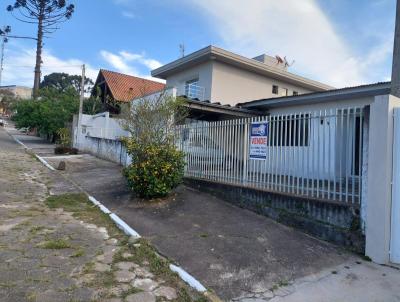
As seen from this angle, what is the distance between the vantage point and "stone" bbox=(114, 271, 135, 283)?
4.31 m

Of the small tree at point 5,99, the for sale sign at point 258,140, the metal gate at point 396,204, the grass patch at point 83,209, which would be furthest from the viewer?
the small tree at point 5,99

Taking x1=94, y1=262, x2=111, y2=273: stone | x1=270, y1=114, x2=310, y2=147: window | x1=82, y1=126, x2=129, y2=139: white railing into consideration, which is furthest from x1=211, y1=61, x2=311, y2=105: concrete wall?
x1=94, y1=262, x2=111, y2=273: stone

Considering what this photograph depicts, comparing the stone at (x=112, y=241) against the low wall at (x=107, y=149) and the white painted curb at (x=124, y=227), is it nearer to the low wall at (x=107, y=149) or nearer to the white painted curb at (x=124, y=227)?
the white painted curb at (x=124, y=227)

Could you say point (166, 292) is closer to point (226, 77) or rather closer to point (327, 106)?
point (327, 106)

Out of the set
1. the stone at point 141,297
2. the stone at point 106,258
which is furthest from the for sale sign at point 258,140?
the stone at point 141,297

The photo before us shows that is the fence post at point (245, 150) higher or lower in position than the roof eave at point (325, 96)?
lower

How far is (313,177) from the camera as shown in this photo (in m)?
6.32

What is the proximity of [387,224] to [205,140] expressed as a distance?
528 centimetres

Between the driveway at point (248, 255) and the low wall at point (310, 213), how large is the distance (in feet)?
0.57

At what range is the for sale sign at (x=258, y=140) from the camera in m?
7.63

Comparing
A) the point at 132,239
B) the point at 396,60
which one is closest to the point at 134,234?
the point at 132,239

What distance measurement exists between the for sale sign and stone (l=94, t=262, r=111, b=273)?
421 cm

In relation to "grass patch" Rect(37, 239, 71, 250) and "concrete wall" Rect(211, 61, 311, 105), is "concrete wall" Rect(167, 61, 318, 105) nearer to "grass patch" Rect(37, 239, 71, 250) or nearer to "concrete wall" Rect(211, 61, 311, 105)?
"concrete wall" Rect(211, 61, 311, 105)

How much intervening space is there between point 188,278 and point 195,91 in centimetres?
1333
